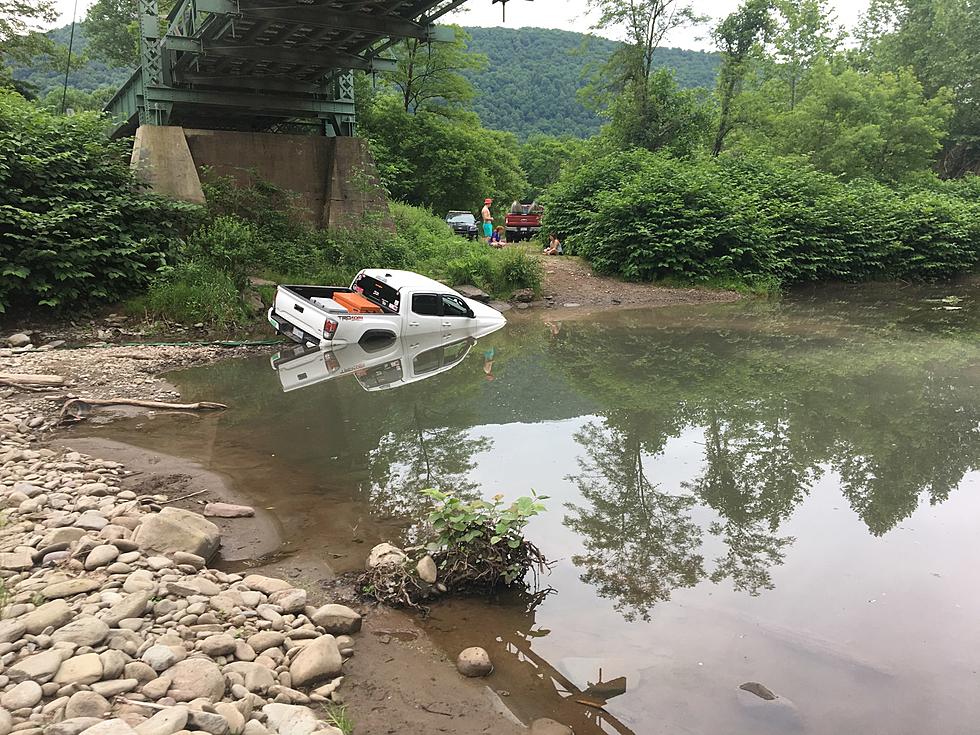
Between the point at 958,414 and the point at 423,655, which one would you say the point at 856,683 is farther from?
the point at 958,414

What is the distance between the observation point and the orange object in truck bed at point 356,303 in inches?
588

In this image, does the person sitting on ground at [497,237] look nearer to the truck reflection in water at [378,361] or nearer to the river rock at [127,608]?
the truck reflection in water at [378,361]

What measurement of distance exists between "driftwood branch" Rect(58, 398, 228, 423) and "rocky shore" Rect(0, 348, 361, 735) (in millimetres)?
2878

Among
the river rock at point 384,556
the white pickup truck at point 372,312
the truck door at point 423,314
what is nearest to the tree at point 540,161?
the white pickup truck at point 372,312

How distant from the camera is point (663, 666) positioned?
4.78 m

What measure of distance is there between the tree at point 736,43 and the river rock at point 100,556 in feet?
124

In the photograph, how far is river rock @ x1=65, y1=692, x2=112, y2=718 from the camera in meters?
3.39

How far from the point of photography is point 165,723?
3.31m

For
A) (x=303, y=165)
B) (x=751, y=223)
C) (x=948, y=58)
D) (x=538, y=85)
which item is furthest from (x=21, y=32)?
(x=538, y=85)

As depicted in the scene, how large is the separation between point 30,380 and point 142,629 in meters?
8.26

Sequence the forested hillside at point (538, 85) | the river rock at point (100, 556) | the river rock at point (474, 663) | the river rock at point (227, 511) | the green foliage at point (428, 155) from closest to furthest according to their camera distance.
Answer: the river rock at point (474, 663) → the river rock at point (100, 556) → the river rock at point (227, 511) → the green foliage at point (428, 155) → the forested hillside at point (538, 85)

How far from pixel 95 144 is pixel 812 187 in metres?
25.8

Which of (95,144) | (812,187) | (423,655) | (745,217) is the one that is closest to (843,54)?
(812,187)

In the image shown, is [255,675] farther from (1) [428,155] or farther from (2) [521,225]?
(1) [428,155]
